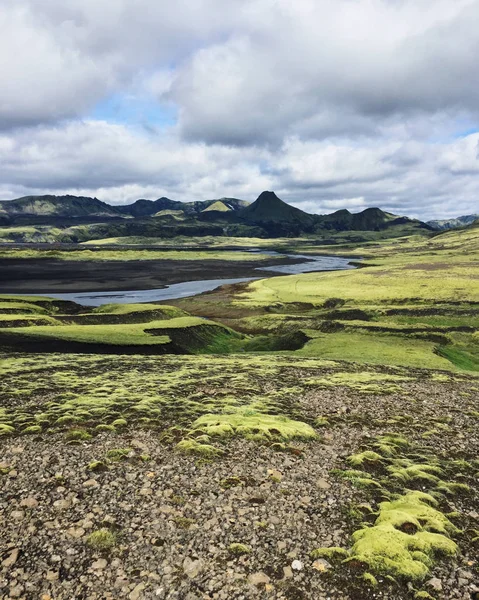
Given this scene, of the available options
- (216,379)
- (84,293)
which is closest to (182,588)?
(216,379)

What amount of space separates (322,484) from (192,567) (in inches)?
291

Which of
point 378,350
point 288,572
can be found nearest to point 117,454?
point 288,572

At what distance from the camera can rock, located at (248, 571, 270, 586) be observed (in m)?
12.0

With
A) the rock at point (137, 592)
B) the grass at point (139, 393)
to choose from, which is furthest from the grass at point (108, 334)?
the rock at point (137, 592)

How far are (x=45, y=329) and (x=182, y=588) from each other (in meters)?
59.1

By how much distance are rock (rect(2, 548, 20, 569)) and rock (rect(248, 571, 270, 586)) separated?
7336 millimetres

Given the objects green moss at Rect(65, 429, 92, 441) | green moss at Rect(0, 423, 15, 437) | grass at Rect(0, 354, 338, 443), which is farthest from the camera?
grass at Rect(0, 354, 338, 443)

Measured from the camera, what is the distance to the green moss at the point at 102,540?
1317 cm

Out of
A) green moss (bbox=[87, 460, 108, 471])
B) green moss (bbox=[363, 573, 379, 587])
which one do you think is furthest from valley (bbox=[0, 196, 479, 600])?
green moss (bbox=[87, 460, 108, 471])

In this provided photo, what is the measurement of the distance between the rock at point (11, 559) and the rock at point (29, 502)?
7.86ft

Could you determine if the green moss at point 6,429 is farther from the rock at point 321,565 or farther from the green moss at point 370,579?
the green moss at point 370,579

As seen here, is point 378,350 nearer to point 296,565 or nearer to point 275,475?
point 275,475

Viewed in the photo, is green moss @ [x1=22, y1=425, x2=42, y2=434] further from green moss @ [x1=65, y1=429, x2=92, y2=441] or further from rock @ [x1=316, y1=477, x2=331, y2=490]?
rock @ [x1=316, y1=477, x2=331, y2=490]

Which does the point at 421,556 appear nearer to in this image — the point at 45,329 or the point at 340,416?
the point at 340,416
